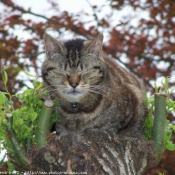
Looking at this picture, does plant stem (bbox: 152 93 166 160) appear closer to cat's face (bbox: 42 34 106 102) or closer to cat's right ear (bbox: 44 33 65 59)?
cat's face (bbox: 42 34 106 102)

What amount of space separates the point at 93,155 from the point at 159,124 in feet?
2.04

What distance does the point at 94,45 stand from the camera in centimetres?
443

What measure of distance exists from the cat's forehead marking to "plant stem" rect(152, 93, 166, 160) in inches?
36.1

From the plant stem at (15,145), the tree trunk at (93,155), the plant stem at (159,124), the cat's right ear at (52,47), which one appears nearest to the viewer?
the tree trunk at (93,155)

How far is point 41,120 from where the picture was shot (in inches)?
140

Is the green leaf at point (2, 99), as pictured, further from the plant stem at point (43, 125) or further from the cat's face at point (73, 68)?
the cat's face at point (73, 68)

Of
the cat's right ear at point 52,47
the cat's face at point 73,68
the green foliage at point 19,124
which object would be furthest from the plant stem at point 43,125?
the cat's right ear at point 52,47

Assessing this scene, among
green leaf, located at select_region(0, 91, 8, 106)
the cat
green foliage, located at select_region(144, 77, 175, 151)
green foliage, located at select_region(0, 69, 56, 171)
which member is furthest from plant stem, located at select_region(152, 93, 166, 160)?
green leaf, located at select_region(0, 91, 8, 106)

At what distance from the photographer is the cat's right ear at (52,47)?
14.4 ft

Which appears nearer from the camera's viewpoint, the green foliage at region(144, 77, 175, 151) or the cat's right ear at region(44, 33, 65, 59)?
the green foliage at region(144, 77, 175, 151)

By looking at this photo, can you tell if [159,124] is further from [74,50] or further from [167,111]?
[74,50]

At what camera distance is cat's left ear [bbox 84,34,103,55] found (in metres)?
4.41

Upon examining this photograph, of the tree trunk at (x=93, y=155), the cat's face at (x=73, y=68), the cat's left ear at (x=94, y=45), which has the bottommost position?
the tree trunk at (x=93, y=155)

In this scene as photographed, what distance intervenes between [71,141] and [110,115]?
115 centimetres
